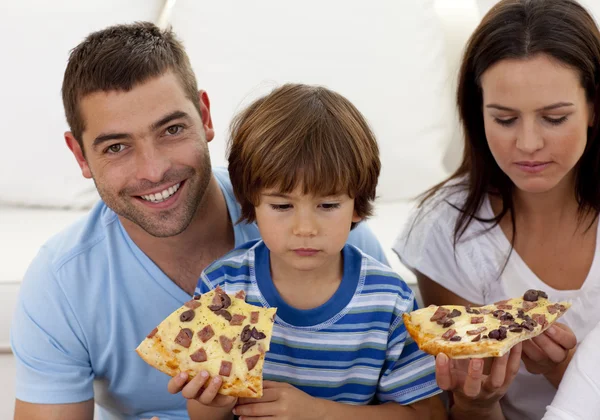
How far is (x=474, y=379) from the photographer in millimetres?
1670

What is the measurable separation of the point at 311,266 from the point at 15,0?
148cm

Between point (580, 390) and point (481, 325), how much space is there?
22 cm

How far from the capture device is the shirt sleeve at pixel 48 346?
1932 millimetres

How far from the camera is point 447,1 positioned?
9.15 feet

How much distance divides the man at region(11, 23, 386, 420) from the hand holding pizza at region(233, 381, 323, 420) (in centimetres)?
38

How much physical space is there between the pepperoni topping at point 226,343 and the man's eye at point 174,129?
522 mm

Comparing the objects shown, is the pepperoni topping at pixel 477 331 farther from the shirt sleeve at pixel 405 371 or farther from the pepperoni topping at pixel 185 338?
the pepperoni topping at pixel 185 338

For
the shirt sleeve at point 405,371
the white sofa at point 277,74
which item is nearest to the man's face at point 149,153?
the shirt sleeve at point 405,371

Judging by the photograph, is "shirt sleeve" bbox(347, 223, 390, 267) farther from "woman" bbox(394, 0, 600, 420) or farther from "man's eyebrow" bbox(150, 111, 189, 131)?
"man's eyebrow" bbox(150, 111, 189, 131)

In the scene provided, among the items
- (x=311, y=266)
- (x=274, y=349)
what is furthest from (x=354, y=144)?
(x=274, y=349)

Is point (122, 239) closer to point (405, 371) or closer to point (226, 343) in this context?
point (226, 343)

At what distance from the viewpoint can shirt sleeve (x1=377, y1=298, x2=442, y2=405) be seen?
5.84 feet

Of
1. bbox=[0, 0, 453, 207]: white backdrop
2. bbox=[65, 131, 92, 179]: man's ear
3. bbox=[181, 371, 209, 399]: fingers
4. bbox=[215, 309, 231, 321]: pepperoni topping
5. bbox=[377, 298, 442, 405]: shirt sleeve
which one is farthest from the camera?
bbox=[0, 0, 453, 207]: white backdrop

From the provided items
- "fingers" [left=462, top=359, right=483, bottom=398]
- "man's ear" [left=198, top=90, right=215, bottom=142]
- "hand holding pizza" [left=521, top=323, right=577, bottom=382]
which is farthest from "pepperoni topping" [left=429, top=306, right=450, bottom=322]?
"man's ear" [left=198, top=90, right=215, bottom=142]
